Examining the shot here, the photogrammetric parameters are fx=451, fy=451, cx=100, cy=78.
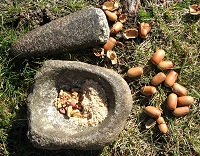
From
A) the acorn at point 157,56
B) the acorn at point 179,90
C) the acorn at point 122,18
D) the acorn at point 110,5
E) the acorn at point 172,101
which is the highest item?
the acorn at point 110,5

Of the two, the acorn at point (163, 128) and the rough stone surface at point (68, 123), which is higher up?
the rough stone surface at point (68, 123)

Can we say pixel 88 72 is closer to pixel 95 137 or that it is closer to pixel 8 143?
pixel 95 137

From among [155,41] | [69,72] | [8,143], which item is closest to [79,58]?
[69,72]

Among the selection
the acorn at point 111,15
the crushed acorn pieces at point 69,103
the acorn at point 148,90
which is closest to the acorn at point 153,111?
the acorn at point 148,90

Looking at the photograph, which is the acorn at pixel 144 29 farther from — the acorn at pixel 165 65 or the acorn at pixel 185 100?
the acorn at pixel 185 100

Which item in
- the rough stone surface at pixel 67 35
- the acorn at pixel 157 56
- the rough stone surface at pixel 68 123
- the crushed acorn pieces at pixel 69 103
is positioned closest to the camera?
the rough stone surface at pixel 68 123

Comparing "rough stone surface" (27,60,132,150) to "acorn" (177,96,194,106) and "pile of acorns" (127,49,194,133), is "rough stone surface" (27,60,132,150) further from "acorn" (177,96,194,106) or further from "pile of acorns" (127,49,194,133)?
"acorn" (177,96,194,106)

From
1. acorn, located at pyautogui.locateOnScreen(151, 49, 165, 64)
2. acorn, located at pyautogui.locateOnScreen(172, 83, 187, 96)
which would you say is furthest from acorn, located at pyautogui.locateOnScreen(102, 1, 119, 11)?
acorn, located at pyautogui.locateOnScreen(172, 83, 187, 96)
